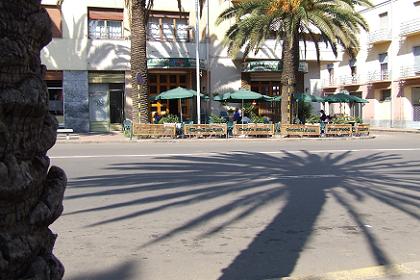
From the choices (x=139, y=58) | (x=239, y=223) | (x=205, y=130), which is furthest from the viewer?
(x=139, y=58)

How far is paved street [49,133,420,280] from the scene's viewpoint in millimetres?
5008

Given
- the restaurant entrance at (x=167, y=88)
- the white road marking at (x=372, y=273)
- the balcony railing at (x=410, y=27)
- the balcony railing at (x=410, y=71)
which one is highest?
the balcony railing at (x=410, y=27)

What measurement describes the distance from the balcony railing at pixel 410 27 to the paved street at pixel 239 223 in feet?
107

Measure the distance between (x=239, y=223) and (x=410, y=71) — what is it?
40161 millimetres

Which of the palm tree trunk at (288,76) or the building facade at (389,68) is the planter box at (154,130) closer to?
the palm tree trunk at (288,76)

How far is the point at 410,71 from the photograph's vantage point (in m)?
43.0

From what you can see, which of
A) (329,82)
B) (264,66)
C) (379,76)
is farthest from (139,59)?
(329,82)

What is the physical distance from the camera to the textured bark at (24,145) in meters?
1.85

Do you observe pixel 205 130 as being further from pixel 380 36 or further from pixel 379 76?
pixel 379 76

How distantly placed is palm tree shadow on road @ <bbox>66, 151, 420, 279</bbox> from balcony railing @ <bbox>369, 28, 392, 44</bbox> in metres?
33.2

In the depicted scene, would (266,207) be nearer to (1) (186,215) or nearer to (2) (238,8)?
(1) (186,215)

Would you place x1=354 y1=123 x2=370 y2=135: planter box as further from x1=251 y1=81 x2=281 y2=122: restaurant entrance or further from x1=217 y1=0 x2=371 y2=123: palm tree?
x1=251 y1=81 x2=281 y2=122: restaurant entrance

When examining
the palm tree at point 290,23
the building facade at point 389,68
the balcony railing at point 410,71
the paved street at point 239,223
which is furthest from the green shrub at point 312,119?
the paved street at point 239,223

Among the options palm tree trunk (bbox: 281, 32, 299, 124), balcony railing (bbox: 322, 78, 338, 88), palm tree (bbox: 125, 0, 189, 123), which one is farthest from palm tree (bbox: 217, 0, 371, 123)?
balcony railing (bbox: 322, 78, 338, 88)
